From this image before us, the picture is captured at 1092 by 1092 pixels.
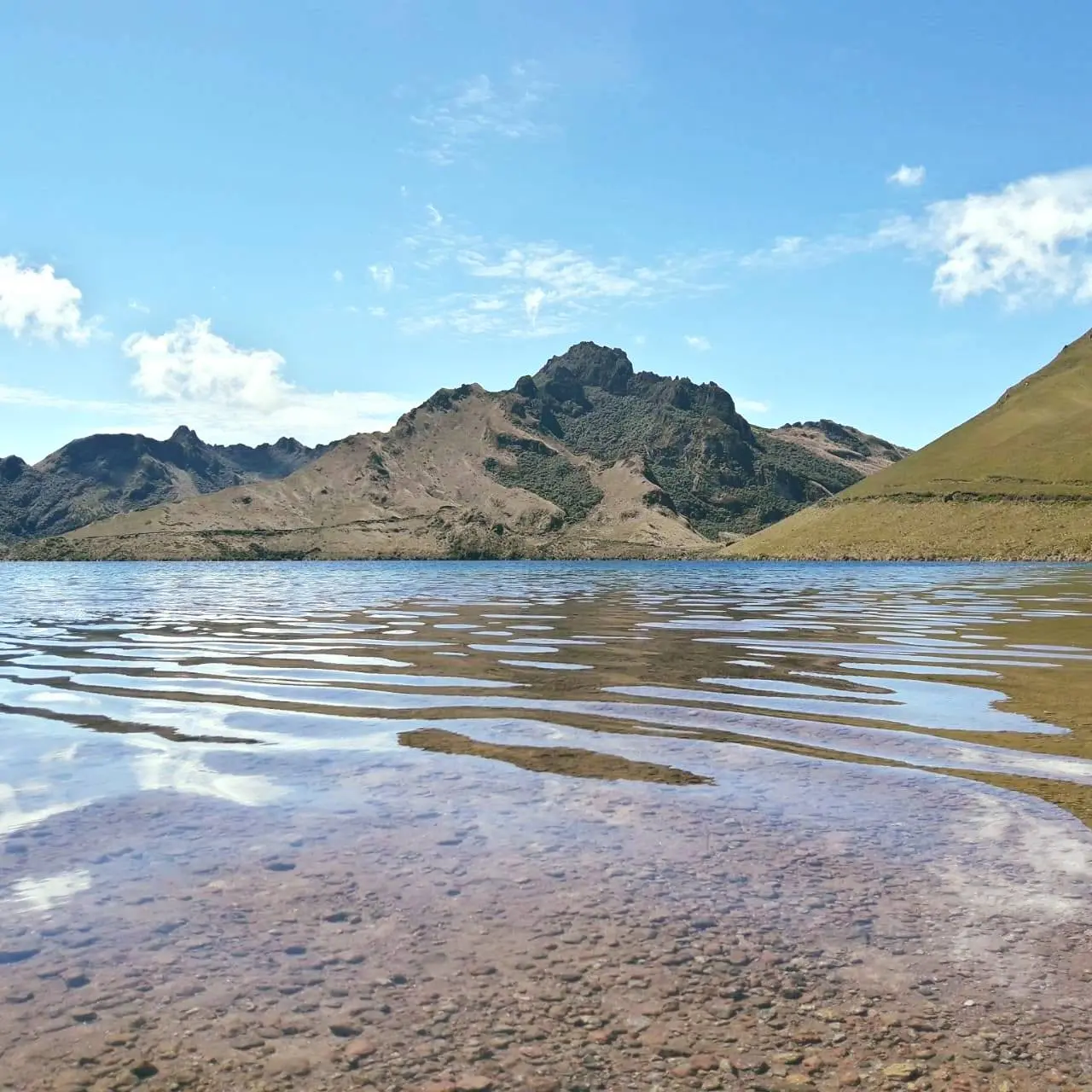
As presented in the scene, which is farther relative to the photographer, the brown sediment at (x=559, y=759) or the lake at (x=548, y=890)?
the brown sediment at (x=559, y=759)

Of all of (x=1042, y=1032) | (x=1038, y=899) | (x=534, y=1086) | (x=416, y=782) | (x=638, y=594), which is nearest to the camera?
(x=534, y=1086)

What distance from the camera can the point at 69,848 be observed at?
8703 millimetres

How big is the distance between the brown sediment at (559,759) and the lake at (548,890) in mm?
79

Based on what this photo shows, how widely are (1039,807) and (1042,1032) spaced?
17.2 feet

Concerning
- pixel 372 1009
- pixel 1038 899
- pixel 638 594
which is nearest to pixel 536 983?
pixel 372 1009

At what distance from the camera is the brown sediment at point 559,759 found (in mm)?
11633

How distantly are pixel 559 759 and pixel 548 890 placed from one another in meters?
5.12

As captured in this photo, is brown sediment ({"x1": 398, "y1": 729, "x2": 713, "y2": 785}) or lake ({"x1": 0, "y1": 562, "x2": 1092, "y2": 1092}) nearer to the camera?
lake ({"x1": 0, "y1": 562, "x2": 1092, "y2": 1092})

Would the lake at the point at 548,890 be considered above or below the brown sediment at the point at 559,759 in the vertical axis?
above

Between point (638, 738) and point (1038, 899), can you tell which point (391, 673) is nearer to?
point (638, 738)

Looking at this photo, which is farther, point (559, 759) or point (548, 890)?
point (559, 759)

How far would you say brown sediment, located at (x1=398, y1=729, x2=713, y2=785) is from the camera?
1163cm

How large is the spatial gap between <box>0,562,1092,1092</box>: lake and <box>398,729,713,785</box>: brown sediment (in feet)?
0.26

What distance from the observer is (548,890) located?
7.55 metres
